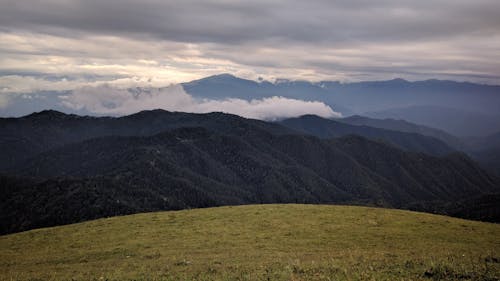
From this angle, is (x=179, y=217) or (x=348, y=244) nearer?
(x=348, y=244)

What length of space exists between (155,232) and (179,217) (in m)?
8.62

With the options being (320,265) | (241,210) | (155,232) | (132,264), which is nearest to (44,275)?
(132,264)

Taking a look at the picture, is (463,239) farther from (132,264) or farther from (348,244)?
(132,264)

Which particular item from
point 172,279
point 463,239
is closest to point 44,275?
point 172,279

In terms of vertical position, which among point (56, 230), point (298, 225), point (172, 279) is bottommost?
point (56, 230)

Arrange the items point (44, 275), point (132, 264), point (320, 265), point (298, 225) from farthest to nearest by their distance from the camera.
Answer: point (298, 225), point (132, 264), point (44, 275), point (320, 265)

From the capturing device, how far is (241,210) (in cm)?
5497

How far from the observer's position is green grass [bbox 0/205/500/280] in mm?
23109

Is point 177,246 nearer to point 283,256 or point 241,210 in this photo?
point 283,256

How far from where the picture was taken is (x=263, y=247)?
1375 inches

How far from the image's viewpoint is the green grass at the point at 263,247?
2311cm

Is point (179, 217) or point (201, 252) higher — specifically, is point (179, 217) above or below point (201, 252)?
below

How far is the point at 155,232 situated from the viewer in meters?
44.2

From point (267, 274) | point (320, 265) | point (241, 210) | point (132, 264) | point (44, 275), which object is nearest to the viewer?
point (267, 274)
